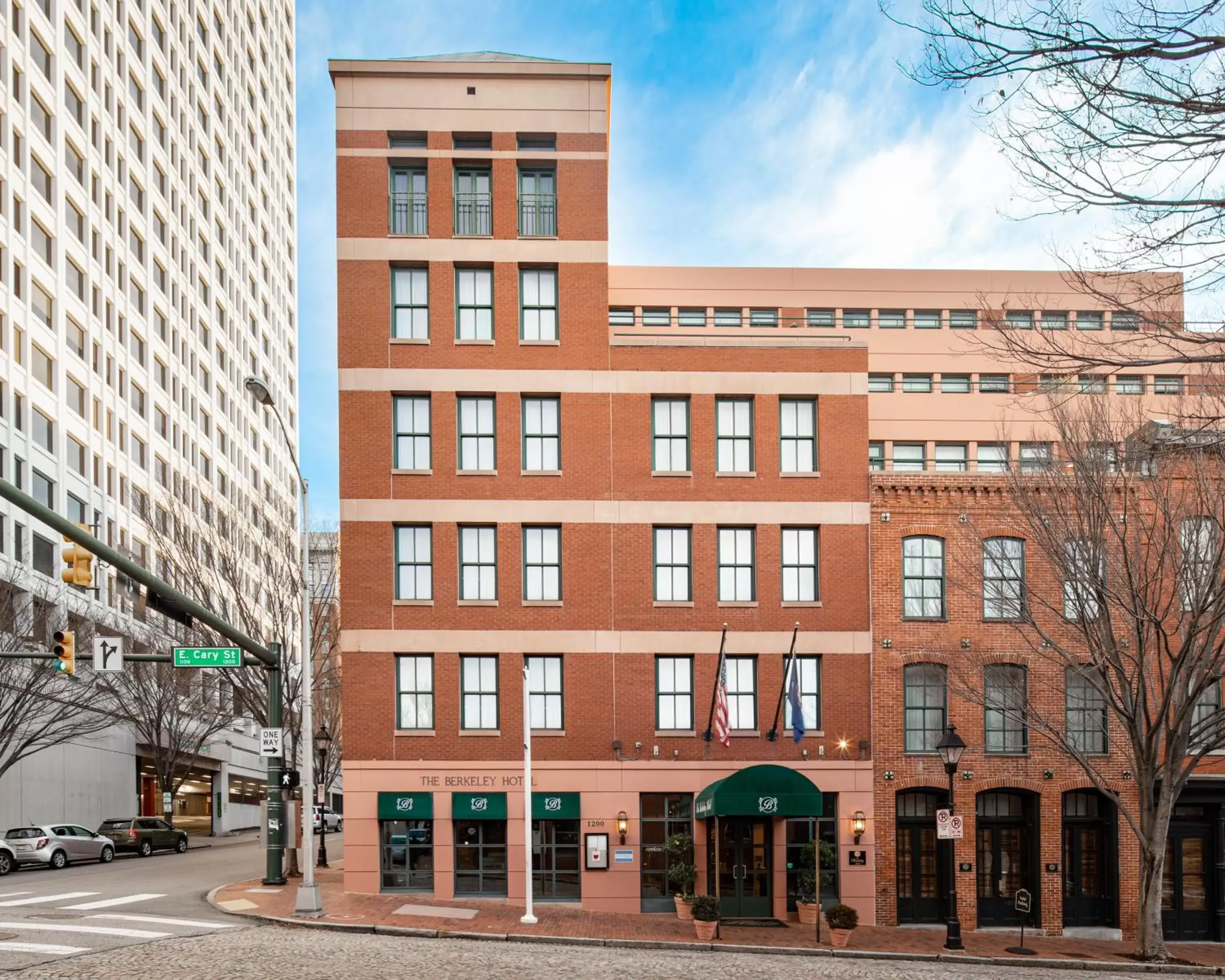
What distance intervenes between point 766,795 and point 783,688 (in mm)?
2900

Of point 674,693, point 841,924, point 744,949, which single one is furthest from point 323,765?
point 841,924

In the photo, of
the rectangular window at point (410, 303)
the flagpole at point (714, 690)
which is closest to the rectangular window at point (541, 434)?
the rectangular window at point (410, 303)

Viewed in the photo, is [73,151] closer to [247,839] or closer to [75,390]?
[75,390]

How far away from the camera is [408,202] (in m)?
29.0

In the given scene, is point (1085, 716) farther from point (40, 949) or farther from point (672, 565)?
point (40, 949)

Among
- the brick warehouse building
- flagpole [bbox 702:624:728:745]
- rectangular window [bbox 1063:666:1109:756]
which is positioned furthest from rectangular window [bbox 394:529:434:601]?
rectangular window [bbox 1063:666:1109:756]

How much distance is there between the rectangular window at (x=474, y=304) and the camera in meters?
28.6

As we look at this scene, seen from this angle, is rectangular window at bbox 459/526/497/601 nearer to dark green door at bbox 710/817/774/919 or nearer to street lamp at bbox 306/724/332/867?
dark green door at bbox 710/817/774/919

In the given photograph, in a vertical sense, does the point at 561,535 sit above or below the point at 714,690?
above

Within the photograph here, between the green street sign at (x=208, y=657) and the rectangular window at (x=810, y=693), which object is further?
the rectangular window at (x=810, y=693)

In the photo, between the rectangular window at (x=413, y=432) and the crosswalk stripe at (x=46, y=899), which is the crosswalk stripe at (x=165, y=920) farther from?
the rectangular window at (x=413, y=432)

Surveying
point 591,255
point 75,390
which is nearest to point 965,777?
point 591,255

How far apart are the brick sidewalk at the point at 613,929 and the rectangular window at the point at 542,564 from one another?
289 inches

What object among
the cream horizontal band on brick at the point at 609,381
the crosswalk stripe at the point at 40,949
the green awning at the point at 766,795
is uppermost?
the cream horizontal band on brick at the point at 609,381
